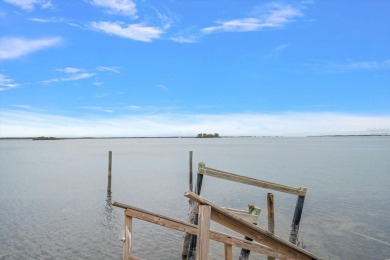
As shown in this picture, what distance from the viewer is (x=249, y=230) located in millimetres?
4688

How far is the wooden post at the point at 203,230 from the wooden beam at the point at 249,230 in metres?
0.10

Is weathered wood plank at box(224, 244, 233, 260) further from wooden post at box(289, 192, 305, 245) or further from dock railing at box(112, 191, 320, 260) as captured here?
wooden post at box(289, 192, 305, 245)

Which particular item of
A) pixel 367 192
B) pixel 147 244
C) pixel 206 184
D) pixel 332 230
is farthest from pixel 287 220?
pixel 206 184

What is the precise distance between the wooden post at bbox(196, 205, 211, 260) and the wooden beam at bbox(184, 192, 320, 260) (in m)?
0.10

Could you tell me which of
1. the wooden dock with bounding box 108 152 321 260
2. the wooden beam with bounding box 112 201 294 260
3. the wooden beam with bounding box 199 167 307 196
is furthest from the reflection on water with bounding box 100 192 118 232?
the wooden beam with bounding box 112 201 294 260

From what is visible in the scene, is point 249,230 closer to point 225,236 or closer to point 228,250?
point 225,236

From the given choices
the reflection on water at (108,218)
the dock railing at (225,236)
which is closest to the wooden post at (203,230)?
the dock railing at (225,236)

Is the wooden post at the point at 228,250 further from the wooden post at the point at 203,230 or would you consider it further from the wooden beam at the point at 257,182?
the wooden beam at the point at 257,182

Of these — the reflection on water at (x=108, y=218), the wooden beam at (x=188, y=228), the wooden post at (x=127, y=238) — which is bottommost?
the reflection on water at (x=108, y=218)

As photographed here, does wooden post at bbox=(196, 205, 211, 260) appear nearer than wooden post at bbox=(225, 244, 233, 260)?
Yes

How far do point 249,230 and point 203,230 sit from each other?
76cm

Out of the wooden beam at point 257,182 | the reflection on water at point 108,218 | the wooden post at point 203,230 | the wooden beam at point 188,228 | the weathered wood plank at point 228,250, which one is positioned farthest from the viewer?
the reflection on water at point 108,218

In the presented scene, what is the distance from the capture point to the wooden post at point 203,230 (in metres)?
4.24

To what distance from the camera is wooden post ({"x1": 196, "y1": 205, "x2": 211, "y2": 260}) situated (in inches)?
167
